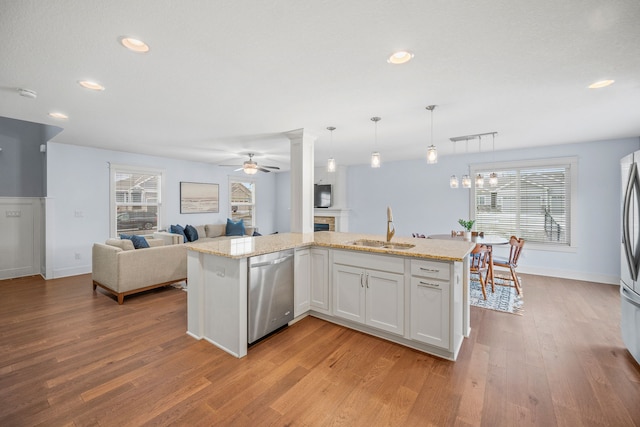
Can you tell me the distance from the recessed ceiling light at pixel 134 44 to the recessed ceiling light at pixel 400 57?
170cm

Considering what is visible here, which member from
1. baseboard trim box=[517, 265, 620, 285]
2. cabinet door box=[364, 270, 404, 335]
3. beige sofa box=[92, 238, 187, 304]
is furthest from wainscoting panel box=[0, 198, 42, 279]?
baseboard trim box=[517, 265, 620, 285]

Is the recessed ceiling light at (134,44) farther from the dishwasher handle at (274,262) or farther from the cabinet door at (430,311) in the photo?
the cabinet door at (430,311)

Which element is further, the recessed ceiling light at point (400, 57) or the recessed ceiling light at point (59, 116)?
the recessed ceiling light at point (59, 116)

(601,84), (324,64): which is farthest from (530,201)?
(324,64)

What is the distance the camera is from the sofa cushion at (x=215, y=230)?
6910 millimetres

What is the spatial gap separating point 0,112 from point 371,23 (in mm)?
4283

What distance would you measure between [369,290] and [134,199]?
18.2 ft

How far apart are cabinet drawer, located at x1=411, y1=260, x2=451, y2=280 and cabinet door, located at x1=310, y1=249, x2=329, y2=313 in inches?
39.7

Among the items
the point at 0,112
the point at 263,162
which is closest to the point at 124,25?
the point at 0,112

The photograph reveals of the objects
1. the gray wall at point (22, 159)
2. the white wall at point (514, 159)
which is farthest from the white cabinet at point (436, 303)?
the gray wall at point (22, 159)

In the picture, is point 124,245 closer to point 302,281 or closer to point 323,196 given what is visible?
point 302,281

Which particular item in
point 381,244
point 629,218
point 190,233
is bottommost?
point 190,233

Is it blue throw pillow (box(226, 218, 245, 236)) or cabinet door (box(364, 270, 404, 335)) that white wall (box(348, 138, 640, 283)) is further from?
cabinet door (box(364, 270, 404, 335))

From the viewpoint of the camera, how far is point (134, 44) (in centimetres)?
186
